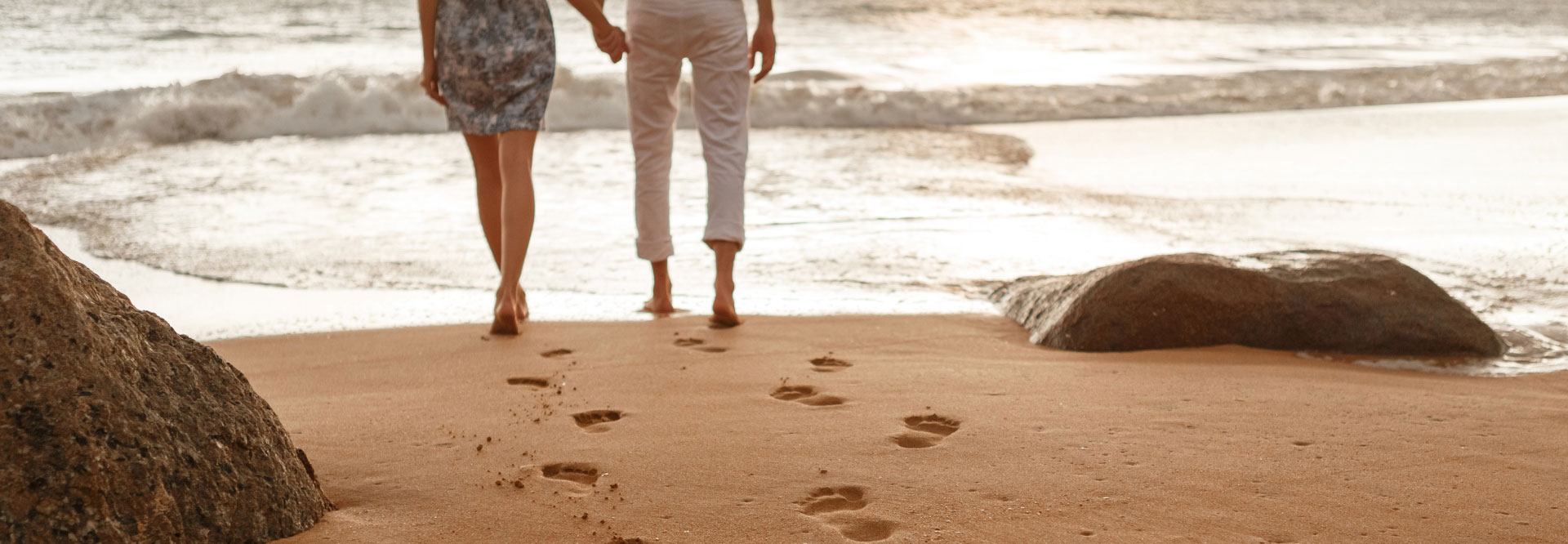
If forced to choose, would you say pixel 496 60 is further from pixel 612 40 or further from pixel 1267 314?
pixel 1267 314

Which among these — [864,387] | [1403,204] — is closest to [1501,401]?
[864,387]

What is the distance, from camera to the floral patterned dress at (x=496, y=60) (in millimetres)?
3713

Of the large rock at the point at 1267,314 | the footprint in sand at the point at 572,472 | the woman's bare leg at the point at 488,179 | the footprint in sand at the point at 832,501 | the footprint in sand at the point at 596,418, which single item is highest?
the woman's bare leg at the point at 488,179

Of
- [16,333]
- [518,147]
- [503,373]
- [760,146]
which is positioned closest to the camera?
[16,333]

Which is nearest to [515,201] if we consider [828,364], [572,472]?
[828,364]

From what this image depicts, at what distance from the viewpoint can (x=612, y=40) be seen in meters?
3.84

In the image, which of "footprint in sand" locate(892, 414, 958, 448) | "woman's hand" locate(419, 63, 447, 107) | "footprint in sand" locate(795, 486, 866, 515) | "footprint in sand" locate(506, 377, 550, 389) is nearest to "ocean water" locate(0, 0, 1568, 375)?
"woman's hand" locate(419, 63, 447, 107)

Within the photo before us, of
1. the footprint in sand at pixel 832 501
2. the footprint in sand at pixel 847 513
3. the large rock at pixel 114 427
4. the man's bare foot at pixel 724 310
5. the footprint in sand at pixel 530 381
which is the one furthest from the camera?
the man's bare foot at pixel 724 310

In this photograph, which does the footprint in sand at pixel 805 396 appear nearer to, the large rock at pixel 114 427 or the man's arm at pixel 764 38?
the large rock at pixel 114 427

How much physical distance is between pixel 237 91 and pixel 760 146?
461 cm

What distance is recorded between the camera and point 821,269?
471 centimetres

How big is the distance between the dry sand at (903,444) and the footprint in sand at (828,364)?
0.07ft

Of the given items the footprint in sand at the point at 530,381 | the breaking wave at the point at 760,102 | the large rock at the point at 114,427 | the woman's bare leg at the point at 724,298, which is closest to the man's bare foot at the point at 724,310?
the woman's bare leg at the point at 724,298

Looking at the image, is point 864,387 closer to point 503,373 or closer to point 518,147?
point 503,373
